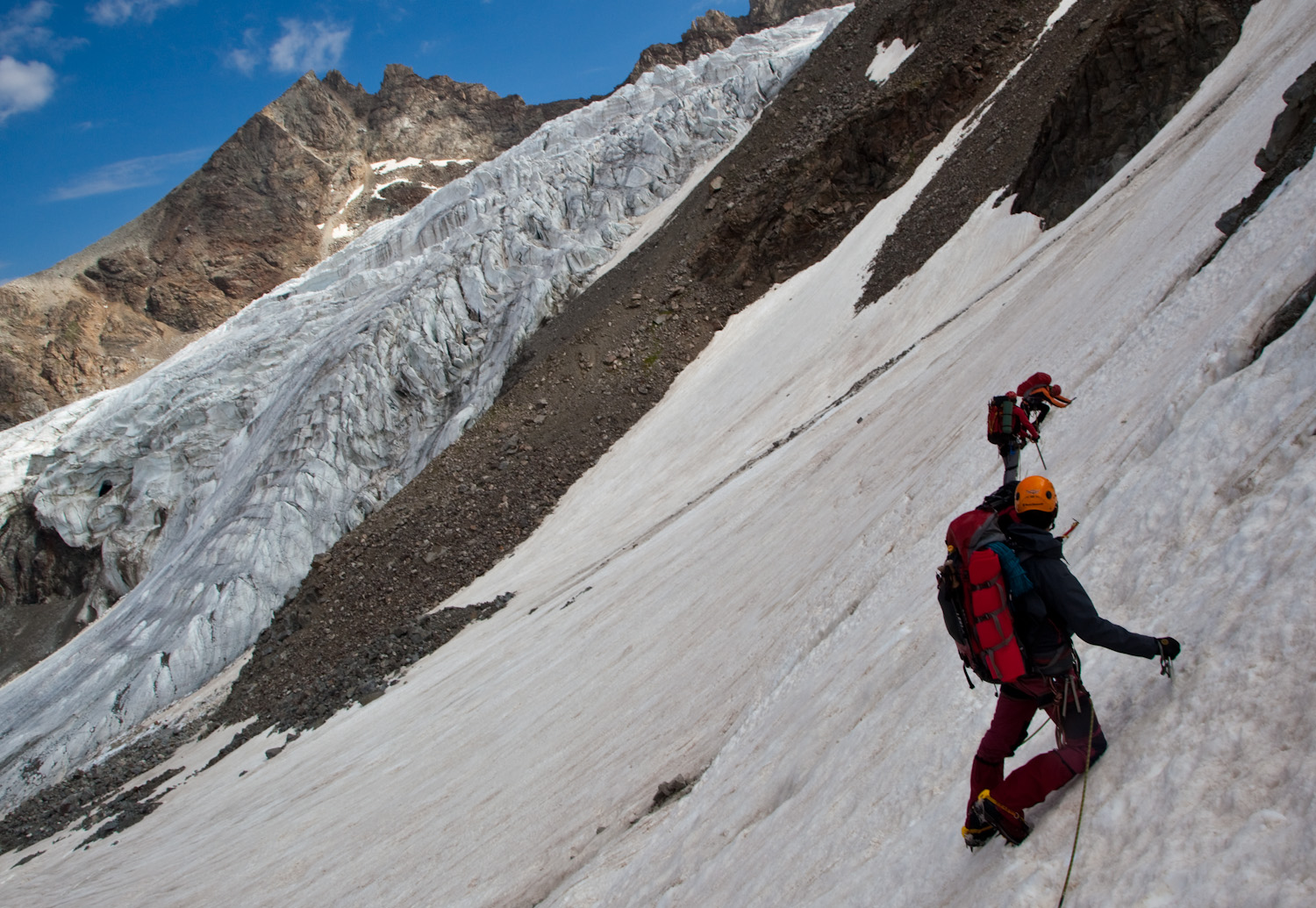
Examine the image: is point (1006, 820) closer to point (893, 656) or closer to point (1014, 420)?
point (893, 656)

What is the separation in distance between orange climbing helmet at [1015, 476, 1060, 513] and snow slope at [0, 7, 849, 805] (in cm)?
3872

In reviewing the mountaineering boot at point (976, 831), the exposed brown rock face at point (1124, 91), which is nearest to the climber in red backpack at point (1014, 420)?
the mountaineering boot at point (976, 831)

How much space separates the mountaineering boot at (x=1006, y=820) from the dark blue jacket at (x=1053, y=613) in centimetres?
75

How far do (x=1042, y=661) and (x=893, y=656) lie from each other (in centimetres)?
373

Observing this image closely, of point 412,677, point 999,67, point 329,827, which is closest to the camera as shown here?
point 329,827

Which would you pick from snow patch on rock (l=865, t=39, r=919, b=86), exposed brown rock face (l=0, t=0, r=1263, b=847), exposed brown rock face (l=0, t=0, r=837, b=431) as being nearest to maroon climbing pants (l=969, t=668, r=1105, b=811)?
exposed brown rock face (l=0, t=0, r=1263, b=847)

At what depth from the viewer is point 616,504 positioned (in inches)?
1146

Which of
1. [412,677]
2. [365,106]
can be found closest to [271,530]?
[412,677]

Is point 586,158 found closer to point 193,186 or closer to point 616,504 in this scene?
point 616,504

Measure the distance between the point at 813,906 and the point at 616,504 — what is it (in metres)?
24.0

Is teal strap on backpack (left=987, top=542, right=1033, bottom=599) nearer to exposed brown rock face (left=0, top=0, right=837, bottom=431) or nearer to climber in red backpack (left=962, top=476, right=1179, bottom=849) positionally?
climber in red backpack (left=962, top=476, right=1179, bottom=849)

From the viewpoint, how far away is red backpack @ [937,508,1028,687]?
3996 millimetres

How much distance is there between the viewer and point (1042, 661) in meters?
4.04

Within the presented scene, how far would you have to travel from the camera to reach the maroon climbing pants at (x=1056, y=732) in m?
4.04
